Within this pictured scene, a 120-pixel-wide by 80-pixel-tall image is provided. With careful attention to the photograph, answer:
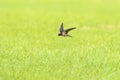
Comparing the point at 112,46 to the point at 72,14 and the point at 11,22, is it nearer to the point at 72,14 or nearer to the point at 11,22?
the point at 11,22

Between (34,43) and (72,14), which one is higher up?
(72,14)

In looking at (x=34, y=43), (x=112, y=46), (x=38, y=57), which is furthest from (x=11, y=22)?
(x=38, y=57)

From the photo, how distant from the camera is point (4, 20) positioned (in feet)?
83.3

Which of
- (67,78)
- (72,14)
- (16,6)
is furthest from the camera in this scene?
(16,6)

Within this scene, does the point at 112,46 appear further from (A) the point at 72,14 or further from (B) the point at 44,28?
(A) the point at 72,14

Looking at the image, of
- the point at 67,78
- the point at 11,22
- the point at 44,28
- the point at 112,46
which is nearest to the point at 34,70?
the point at 67,78

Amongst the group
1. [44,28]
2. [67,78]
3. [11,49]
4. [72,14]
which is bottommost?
[67,78]

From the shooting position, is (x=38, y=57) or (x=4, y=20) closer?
(x=38, y=57)

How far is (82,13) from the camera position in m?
30.3

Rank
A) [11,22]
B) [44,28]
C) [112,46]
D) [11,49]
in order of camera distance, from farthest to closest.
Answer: [11,22], [44,28], [112,46], [11,49]

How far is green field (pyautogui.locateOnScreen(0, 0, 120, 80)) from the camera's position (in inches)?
440

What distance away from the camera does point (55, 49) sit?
47.8 ft

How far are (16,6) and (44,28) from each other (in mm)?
12752

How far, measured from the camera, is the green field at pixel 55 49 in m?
11.2
